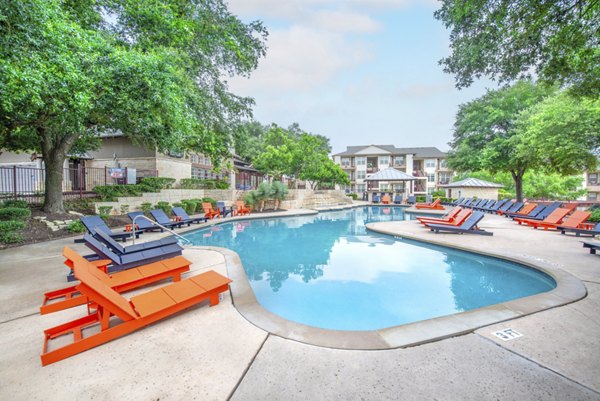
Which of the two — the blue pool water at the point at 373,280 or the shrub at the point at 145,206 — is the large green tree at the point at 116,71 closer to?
the shrub at the point at 145,206

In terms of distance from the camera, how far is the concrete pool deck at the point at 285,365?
6.82ft

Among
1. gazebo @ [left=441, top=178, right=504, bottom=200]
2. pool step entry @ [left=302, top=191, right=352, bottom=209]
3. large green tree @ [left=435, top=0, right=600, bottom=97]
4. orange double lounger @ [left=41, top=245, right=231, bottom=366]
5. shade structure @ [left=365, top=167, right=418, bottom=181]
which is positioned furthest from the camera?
shade structure @ [left=365, top=167, right=418, bottom=181]

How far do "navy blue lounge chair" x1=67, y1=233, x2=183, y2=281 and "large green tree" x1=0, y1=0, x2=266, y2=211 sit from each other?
3111 millimetres

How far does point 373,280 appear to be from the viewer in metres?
6.16

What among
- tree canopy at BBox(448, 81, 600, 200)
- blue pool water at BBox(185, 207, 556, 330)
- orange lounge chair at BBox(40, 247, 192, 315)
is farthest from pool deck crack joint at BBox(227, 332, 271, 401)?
tree canopy at BBox(448, 81, 600, 200)

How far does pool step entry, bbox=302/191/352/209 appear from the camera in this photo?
24778 millimetres

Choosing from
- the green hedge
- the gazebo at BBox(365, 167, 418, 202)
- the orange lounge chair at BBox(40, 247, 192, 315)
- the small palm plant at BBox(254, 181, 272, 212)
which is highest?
the gazebo at BBox(365, 167, 418, 202)

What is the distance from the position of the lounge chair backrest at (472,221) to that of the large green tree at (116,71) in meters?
10.8

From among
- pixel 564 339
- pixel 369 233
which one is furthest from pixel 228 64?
pixel 564 339

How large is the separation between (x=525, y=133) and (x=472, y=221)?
12.3 metres

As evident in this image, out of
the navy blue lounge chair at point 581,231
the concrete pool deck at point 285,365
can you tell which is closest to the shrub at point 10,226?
the concrete pool deck at point 285,365

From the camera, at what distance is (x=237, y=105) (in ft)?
47.8

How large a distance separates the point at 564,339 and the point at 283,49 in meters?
24.6

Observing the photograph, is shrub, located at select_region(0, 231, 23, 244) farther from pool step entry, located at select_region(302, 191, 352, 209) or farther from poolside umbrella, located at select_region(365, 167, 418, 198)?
poolside umbrella, located at select_region(365, 167, 418, 198)
